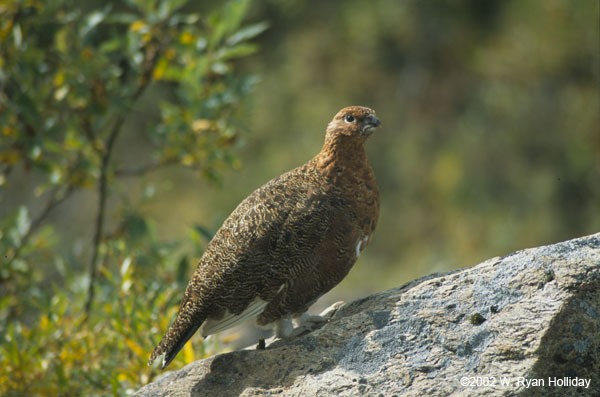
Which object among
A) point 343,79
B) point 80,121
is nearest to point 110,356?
point 80,121

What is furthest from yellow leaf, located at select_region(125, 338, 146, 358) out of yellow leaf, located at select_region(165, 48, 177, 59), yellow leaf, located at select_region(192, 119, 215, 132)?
yellow leaf, located at select_region(165, 48, 177, 59)

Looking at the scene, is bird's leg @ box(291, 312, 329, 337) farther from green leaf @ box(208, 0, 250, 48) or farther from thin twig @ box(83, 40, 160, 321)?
green leaf @ box(208, 0, 250, 48)

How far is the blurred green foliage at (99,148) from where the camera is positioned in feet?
16.2

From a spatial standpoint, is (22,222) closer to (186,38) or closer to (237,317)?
(186,38)

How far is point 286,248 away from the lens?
3873 millimetres

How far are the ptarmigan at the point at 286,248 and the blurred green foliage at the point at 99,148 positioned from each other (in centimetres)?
93

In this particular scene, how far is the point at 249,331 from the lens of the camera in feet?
27.2

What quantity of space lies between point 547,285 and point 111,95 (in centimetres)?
363

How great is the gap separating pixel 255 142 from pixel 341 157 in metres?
11.6

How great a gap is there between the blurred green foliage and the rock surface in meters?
1.25

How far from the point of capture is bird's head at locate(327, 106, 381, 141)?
4145 mm

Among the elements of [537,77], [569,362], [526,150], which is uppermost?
[537,77]

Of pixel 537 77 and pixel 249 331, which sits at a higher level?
pixel 537 77

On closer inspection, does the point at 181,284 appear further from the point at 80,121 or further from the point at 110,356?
the point at 80,121
